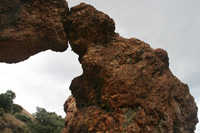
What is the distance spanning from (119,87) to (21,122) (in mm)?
28353

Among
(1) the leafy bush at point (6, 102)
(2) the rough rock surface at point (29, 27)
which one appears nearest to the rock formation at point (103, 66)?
(2) the rough rock surface at point (29, 27)

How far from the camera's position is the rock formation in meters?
5.71

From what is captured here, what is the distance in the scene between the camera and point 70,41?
25.1 ft

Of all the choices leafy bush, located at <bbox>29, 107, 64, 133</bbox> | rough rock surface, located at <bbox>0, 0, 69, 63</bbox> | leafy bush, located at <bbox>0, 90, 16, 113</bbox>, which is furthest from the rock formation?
leafy bush, located at <bbox>0, 90, 16, 113</bbox>

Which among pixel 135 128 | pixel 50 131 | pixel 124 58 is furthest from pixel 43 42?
pixel 50 131

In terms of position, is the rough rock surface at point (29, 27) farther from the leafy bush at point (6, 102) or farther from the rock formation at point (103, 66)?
the leafy bush at point (6, 102)

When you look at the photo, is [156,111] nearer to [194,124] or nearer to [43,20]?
[194,124]

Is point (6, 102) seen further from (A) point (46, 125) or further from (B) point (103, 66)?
(B) point (103, 66)

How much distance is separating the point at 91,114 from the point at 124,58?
2912 millimetres

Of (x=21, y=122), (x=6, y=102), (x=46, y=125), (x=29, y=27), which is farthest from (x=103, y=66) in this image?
(x=6, y=102)

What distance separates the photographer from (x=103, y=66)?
627cm

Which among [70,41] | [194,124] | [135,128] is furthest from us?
[194,124]

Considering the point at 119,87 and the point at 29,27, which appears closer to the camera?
the point at 119,87

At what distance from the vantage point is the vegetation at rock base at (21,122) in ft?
69.6
